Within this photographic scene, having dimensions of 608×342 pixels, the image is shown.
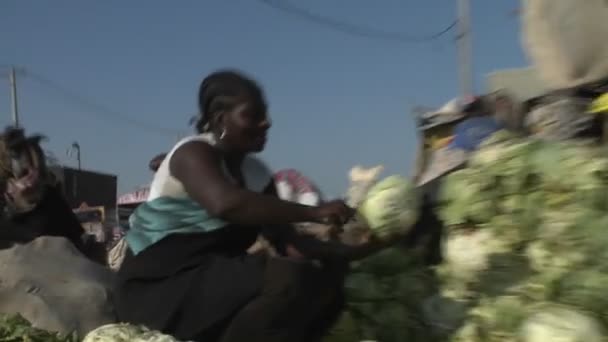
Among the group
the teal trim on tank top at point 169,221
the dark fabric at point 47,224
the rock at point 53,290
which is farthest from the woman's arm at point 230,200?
the dark fabric at point 47,224

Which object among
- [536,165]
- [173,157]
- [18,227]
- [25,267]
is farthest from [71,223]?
[536,165]

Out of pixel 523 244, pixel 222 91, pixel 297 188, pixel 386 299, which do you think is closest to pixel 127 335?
pixel 222 91

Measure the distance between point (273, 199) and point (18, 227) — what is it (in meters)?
2.12

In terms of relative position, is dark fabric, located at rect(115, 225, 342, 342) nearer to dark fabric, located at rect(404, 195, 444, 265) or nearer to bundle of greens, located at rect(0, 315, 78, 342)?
bundle of greens, located at rect(0, 315, 78, 342)

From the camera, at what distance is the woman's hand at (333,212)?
286 cm

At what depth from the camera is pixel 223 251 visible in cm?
308

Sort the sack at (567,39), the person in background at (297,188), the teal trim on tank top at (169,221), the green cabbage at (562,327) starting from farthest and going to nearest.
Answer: the person in background at (297,188) < the sack at (567,39) < the teal trim on tank top at (169,221) < the green cabbage at (562,327)

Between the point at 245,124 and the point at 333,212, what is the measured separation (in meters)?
0.47

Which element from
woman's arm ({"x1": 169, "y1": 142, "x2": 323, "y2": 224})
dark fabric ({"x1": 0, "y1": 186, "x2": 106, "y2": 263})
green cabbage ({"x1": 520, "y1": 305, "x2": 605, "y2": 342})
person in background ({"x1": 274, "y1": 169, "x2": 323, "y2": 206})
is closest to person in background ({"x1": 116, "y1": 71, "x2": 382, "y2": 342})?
woman's arm ({"x1": 169, "y1": 142, "x2": 323, "y2": 224})

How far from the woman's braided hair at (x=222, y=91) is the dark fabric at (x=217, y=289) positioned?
1.43 feet

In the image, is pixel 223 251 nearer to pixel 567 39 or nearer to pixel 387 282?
pixel 387 282

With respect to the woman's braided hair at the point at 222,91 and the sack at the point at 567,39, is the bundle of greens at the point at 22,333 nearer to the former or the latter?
the woman's braided hair at the point at 222,91

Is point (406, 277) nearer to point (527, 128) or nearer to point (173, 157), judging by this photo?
point (173, 157)

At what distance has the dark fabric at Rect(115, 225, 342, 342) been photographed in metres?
2.80
